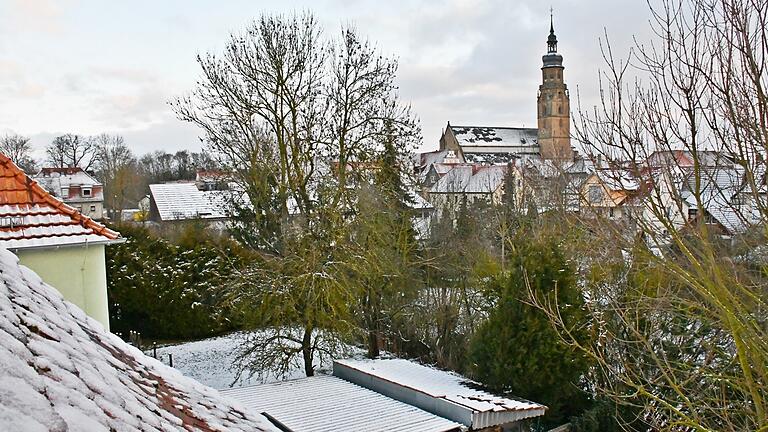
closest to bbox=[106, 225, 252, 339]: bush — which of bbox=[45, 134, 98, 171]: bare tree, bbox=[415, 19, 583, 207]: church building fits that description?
bbox=[45, 134, 98, 171]: bare tree

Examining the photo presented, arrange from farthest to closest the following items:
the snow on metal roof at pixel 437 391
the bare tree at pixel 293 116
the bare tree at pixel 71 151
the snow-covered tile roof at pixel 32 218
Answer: the bare tree at pixel 71 151
the bare tree at pixel 293 116
the snow on metal roof at pixel 437 391
the snow-covered tile roof at pixel 32 218

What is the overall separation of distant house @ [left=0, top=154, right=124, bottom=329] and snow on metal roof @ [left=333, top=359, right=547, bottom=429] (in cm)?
534

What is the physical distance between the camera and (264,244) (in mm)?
14242

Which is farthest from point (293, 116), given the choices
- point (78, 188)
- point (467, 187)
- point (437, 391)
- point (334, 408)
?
point (78, 188)

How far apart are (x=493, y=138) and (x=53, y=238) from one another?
241 feet

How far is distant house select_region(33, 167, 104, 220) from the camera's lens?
117ft

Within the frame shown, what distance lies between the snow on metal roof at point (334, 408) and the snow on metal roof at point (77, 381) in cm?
650

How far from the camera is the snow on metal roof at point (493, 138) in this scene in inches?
2965

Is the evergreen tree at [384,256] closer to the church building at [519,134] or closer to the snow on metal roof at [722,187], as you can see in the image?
the snow on metal roof at [722,187]

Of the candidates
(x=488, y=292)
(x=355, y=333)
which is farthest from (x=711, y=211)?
(x=355, y=333)

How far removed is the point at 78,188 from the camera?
118ft

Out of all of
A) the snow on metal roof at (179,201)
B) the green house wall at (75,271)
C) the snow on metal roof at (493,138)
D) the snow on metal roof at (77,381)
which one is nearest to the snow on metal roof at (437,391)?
the green house wall at (75,271)

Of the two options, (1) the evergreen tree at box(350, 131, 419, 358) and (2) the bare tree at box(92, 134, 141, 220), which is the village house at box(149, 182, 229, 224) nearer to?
(2) the bare tree at box(92, 134, 141, 220)

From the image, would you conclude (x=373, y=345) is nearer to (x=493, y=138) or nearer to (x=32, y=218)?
(x=32, y=218)
